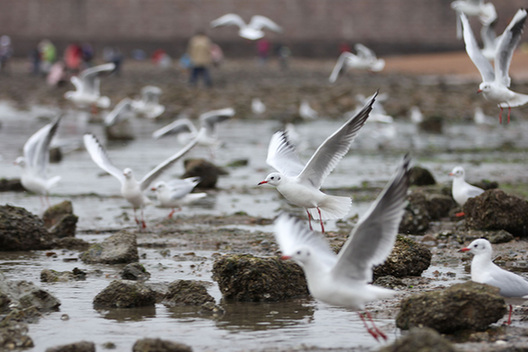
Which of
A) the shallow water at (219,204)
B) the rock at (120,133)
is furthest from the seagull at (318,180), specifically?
the rock at (120,133)

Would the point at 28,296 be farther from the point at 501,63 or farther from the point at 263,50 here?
the point at 263,50

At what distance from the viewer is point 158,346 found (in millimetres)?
4477

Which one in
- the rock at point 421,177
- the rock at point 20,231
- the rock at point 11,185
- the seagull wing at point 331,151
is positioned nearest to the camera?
the seagull wing at point 331,151

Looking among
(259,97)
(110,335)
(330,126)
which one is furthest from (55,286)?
(259,97)

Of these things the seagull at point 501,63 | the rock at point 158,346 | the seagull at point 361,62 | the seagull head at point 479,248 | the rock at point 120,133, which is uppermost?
the seagull at point 501,63

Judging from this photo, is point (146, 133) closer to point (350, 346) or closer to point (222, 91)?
point (222, 91)

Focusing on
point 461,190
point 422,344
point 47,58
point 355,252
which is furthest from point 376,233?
point 47,58

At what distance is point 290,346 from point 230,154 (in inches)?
435

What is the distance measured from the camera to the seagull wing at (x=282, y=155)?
7.93m

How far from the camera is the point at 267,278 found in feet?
19.4

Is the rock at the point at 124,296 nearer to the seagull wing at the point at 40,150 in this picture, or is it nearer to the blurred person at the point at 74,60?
the seagull wing at the point at 40,150

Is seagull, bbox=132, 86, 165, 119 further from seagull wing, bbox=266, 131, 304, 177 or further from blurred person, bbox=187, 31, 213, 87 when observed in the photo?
seagull wing, bbox=266, 131, 304, 177

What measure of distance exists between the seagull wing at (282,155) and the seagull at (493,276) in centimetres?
249

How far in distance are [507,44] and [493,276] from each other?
11.8 ft
